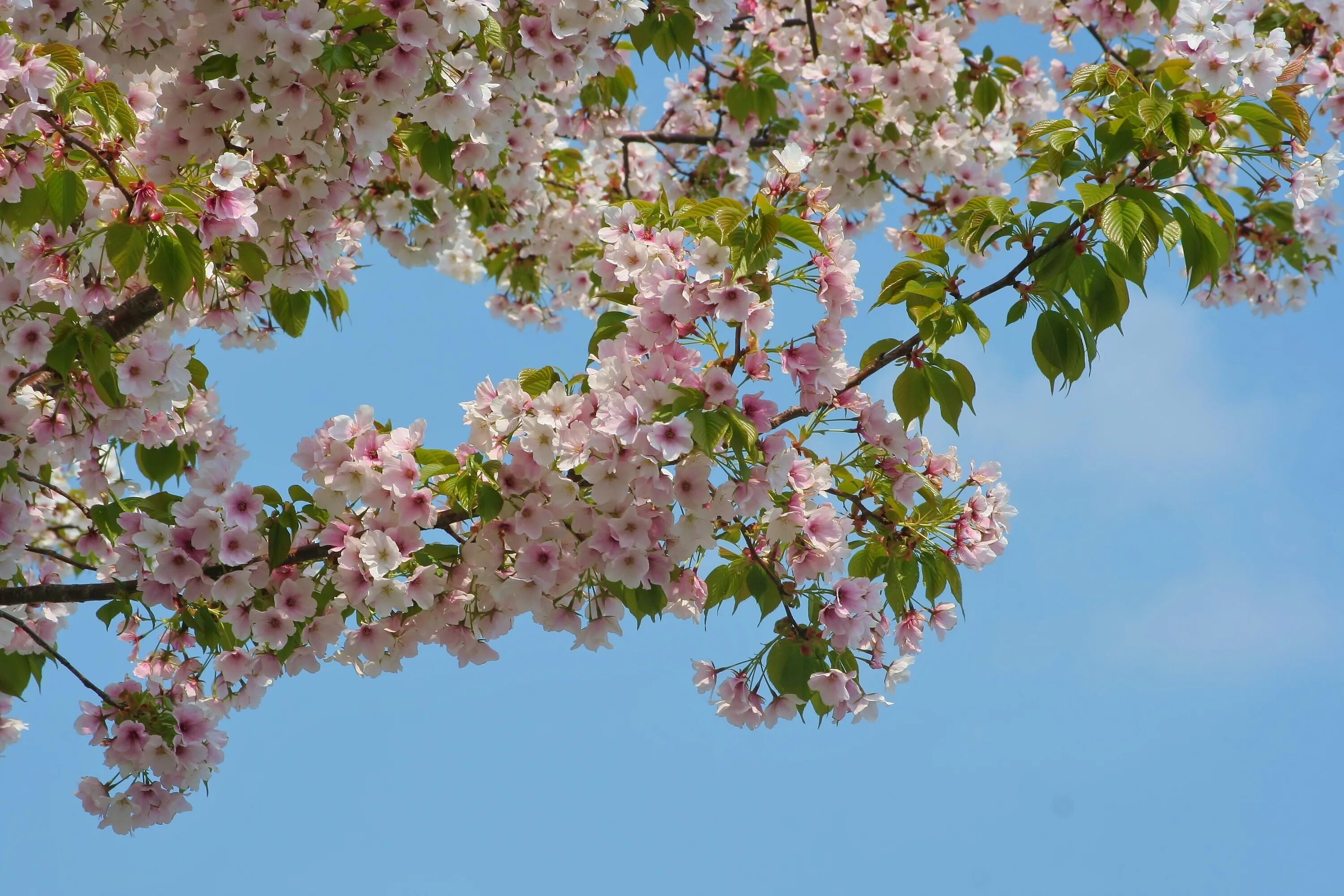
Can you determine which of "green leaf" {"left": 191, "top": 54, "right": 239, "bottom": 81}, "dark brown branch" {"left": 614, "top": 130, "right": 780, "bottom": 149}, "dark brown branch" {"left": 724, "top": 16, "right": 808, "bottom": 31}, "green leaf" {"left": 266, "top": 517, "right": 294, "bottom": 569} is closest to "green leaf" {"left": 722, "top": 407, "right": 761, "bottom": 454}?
"green leaf" {"left": 266, "top": 517, "right": 294, "bottom": 569}

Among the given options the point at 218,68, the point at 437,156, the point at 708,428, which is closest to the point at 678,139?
the point at 437,156

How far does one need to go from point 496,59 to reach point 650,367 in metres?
1.60

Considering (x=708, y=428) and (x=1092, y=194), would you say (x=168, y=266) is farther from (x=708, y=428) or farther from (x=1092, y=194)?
(x=1092, y=194)

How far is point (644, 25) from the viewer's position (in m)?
4.19

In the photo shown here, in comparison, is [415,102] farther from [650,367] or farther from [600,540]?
[600,540]

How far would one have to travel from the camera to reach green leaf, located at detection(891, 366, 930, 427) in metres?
2.90

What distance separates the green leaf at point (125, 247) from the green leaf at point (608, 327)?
129cm

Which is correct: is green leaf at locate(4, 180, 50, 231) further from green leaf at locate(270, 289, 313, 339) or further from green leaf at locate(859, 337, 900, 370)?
green leaf at locate(859, 337, 900, 370)

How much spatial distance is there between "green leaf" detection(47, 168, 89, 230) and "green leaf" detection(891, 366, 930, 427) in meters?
2.47

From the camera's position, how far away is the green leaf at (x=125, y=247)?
3035mm

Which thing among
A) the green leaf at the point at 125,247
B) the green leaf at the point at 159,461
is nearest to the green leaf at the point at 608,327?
the green leaf at the point at 125,247

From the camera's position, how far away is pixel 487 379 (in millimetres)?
3002

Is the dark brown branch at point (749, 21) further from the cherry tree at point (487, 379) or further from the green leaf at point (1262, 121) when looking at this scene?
the green leaf at point (1262, 121)

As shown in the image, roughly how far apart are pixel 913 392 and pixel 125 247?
222 centimetres
